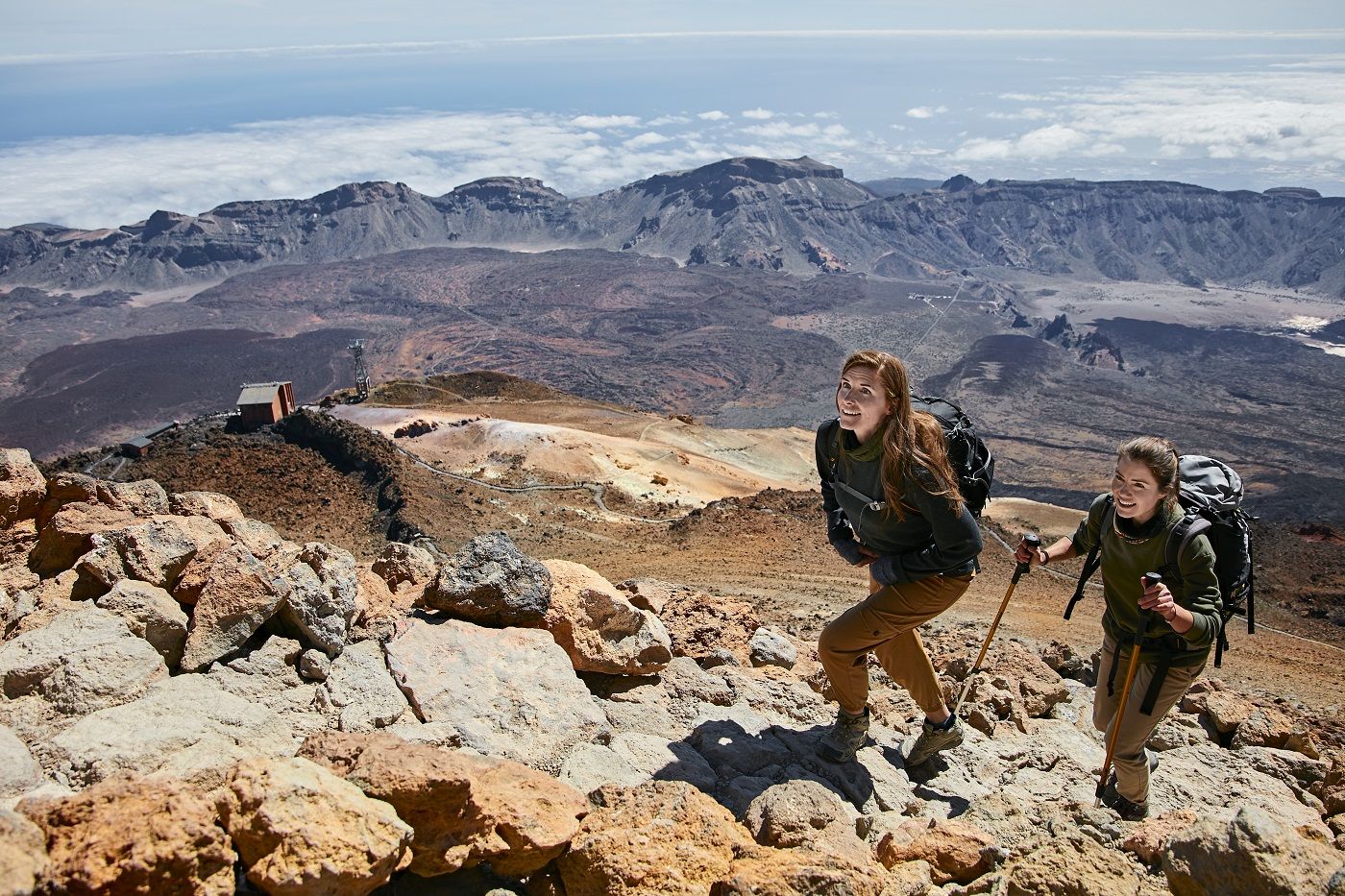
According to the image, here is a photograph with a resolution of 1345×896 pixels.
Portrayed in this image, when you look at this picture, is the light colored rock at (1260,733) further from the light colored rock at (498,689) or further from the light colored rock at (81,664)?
the light colored rock at (81,664)

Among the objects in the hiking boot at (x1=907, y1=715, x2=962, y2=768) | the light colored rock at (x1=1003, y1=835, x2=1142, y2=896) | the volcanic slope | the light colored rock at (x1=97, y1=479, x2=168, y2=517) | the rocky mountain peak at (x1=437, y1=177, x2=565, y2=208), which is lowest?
the volcanic slope

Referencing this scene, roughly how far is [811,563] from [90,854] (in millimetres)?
12232

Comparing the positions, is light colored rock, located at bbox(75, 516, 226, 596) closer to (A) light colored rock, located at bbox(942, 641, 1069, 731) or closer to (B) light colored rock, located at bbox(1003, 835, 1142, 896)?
(B) light colored rock, located at bbox(1003, 835, 1142, 896)

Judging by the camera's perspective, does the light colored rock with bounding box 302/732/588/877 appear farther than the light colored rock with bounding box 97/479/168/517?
No

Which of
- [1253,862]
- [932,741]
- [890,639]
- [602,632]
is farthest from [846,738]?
[1253,862]

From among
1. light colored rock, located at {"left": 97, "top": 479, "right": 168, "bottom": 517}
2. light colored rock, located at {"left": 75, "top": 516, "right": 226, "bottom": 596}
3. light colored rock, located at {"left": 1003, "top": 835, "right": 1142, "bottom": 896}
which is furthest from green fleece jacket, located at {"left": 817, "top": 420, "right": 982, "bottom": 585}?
light colored rock, located at {"left": 97, "top": 479, "right": 168, "bottom": 517}

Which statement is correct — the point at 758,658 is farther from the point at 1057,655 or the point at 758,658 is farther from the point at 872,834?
the point at 1057,655

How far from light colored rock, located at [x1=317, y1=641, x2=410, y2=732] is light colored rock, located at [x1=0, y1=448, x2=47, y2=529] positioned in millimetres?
2603

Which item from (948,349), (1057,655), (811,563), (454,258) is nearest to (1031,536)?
(1057,655)

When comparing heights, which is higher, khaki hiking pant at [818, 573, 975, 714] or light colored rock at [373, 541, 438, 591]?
khaki hiking pant at [818, 573, 975, 714]

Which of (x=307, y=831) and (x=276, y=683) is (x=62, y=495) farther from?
(x=307, y=831)

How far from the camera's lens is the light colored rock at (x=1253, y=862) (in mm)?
2900

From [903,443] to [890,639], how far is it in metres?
1.11

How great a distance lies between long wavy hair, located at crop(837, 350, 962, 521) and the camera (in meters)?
3.94
